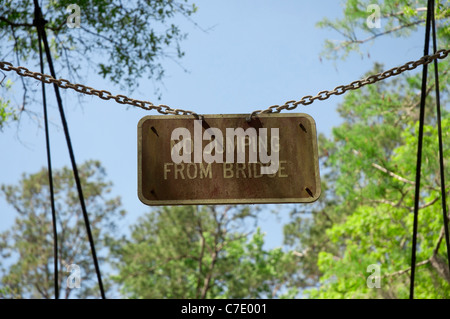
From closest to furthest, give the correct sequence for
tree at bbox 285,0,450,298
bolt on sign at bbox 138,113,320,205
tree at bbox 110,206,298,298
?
1. bolt on sign at bbox 138,113,320,205
2. tree at bbox 285,0,450,298
3. tree at bbox 110,206,298,298

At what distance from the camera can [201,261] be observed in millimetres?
13492

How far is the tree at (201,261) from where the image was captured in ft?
43.7

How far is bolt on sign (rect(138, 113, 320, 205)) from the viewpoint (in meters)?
1.79

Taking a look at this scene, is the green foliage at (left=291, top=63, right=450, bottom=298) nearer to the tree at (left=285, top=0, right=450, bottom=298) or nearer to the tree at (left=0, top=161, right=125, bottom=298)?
the tree at (left=285, top=0, right=450, bottom=298)

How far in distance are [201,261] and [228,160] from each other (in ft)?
39.4

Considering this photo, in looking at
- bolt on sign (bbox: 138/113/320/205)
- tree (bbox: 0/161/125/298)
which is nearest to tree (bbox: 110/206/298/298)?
tree (bbox: 0/161/125/298)

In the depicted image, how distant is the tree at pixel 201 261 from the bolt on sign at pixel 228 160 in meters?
11.7

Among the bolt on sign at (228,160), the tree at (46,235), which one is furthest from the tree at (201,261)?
the bolt on sign at (228,160)

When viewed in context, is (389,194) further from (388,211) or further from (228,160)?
(228,160)

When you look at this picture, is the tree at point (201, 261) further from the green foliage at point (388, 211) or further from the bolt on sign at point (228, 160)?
the bolt on sign at point (228, 160)

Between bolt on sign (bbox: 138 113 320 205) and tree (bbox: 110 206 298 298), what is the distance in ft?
38.3

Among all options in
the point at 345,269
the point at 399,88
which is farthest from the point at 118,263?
the point at 399,88

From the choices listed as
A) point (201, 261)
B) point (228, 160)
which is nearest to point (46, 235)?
point (201, 261)
